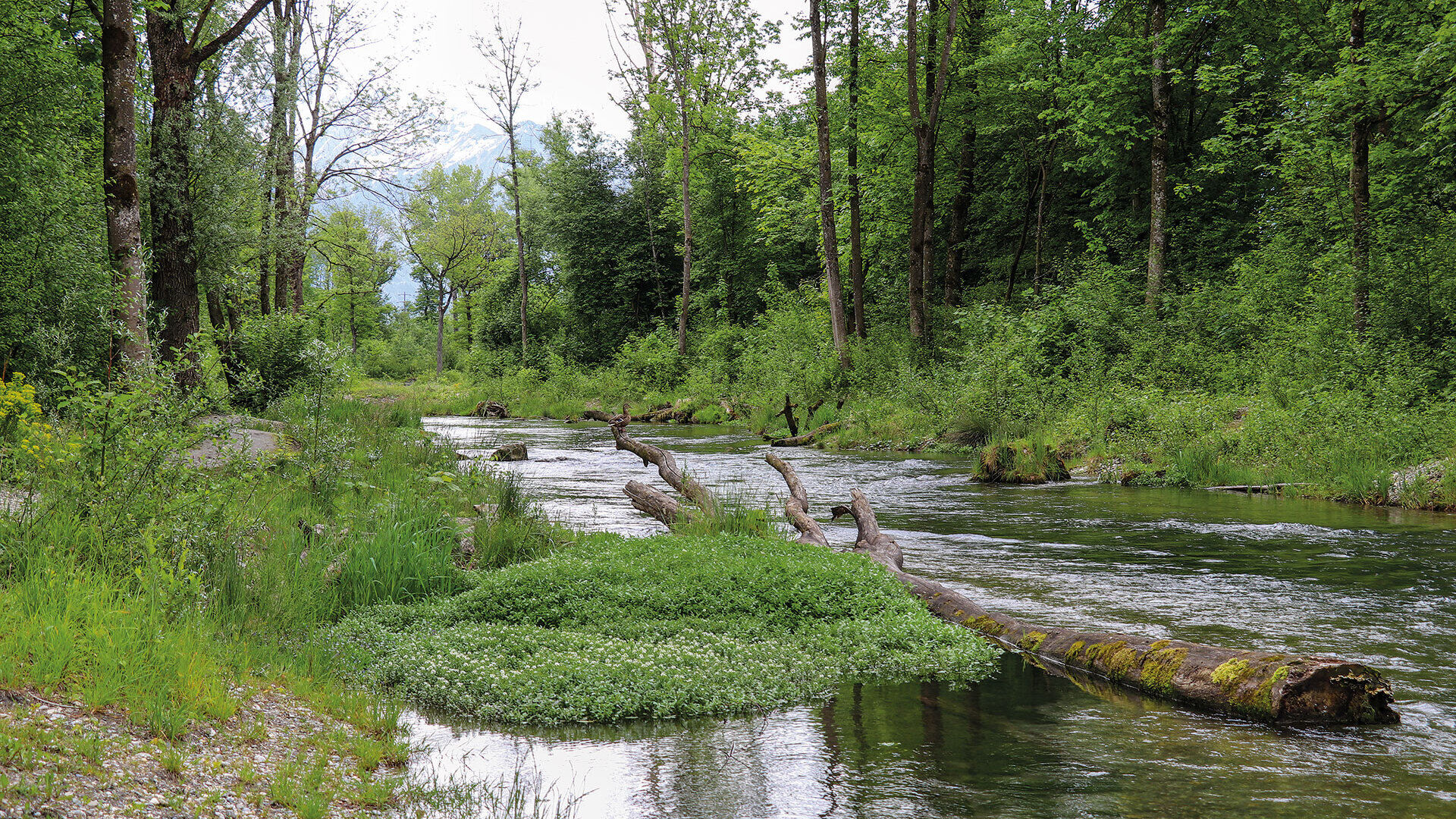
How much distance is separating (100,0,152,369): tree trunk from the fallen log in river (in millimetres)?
10320

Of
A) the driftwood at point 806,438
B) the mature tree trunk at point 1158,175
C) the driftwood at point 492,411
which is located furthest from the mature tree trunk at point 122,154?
the driftwood at point 492,411

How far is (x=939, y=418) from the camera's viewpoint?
20766 mm

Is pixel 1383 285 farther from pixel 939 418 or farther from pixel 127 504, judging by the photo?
pixel 127 504

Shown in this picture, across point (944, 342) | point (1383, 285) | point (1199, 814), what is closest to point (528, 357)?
point (944, 342)

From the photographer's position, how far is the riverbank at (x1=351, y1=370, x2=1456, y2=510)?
12.2m

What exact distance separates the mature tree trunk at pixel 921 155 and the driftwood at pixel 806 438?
4.94 meters

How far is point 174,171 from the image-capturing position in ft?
51.9

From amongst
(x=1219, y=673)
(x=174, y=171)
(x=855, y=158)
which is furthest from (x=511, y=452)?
(x=855, y=158)

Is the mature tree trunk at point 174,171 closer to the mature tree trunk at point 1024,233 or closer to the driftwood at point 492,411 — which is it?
the driftwood at point 492,411

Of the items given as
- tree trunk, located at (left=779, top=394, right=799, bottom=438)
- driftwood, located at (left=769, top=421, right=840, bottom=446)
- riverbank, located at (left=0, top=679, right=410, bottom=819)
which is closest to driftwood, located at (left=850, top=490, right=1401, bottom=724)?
riverbank, located at (left=0, top=679, right=410, bottom=819)

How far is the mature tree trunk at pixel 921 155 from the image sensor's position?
2433 centimetres

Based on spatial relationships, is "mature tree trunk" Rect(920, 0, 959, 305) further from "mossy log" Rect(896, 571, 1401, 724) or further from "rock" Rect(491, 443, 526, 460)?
"mossy log" Rect(896, 571, 1401, 724)

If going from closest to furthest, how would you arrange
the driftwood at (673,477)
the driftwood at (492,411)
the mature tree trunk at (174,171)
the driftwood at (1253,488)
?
the driftwood at (673,477)
the driftwood at (1253,488)
the mature tree trunk at (174,171)
the driftwood at (492,411)

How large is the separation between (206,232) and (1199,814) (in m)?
18.4
